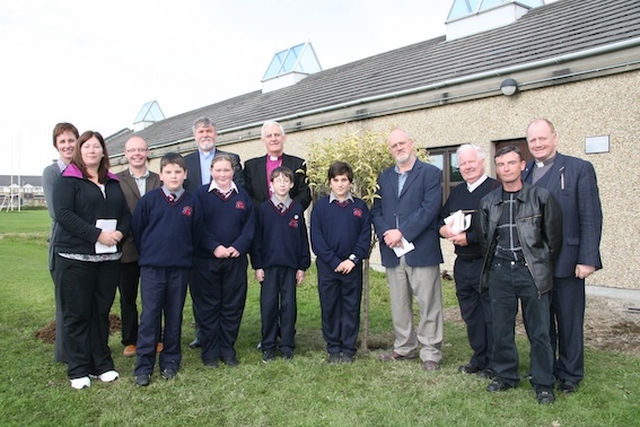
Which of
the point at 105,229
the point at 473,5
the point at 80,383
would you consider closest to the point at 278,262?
the point at 105,229

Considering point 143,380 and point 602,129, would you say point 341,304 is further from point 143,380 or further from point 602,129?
point 602,129

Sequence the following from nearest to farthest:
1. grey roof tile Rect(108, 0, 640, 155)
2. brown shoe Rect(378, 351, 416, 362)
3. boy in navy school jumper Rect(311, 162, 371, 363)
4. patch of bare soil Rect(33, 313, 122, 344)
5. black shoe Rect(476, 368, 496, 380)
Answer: black shoe Rect(476, 368, 496, 380) → boy in navy school jumper Rect(311, 162, 371, 363) → brown shoe Rect(378, 351, 416, 362) → patch of bare soil Rect(33, 313, 122, 344) → grey roof tile Rect(108, 0, 640, 155)

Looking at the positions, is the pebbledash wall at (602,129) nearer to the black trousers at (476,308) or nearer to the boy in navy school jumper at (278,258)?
the boy in navy school jumper at (278,258)

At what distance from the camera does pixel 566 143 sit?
7926 mm

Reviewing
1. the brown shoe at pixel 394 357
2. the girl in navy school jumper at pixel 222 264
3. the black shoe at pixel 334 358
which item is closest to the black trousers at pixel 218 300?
the girl in navy school jumper at pixel 222 264

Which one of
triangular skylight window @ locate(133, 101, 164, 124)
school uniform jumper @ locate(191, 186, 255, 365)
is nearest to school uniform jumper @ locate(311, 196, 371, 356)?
school uniform jumper @ locate(191, 186, 255, 365)

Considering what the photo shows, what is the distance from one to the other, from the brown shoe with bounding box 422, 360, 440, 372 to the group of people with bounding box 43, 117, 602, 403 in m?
0.01

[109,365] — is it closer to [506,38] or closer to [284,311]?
[284,311]

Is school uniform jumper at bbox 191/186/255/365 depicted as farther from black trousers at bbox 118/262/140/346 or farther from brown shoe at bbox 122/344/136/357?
brown shoe at bbox 122/344/136/357

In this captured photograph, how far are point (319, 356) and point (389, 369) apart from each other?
30.4 inches

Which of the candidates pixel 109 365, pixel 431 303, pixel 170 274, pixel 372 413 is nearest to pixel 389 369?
pixel 431 303

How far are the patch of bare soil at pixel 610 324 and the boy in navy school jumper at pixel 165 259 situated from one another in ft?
→ 13.1

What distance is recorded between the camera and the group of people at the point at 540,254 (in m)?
4.07

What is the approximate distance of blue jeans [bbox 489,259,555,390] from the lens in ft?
13.5
